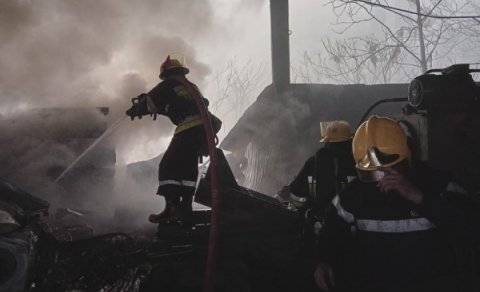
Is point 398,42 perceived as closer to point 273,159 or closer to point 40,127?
point 273,159

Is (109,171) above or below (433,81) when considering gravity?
below

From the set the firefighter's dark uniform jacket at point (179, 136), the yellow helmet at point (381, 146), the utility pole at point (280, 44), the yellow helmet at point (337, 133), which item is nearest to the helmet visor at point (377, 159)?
the yellow helmet at point (381, 146)

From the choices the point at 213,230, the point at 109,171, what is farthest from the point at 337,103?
the point at 213,230

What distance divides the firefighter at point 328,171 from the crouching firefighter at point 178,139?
4.01 ft

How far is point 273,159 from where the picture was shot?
1349cm

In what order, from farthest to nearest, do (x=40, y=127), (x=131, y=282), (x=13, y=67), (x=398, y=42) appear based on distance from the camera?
(x=398, y=42) < (x=13, y=67) < (x=40, y=127) < (x=131, y=282)

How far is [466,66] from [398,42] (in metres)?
27.2

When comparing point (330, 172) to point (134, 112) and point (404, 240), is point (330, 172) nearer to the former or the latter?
point (404, 240)

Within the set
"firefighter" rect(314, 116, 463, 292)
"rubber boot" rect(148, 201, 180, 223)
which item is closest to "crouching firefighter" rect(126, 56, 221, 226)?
"rubber boot" rect(148, 201, 180, 223)

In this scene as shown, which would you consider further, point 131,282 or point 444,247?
point 131,282

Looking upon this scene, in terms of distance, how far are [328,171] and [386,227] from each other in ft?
6.16

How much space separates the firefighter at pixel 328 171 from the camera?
4.21 m

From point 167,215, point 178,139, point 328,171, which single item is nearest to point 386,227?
point 328,171

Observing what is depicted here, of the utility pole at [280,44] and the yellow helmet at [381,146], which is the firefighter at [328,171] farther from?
the utility pole at [280,44]
